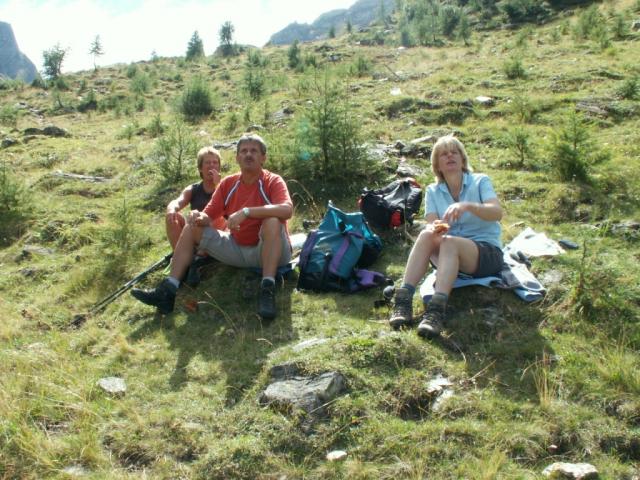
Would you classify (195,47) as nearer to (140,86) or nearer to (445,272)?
(140,86)

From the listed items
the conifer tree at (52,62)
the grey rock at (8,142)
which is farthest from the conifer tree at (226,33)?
the grey rock at (8,142)

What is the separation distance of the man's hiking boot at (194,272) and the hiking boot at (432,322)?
266 centimetres

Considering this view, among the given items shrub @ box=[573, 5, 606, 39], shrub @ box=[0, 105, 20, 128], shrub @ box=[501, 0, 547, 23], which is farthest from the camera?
shrub @ box=[501, 0, 547, 23]

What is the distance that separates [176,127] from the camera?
9.80m

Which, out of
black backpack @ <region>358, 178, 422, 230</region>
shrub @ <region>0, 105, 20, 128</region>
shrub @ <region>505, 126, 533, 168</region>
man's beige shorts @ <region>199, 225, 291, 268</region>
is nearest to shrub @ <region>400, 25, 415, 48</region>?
shrub @ <region>0, 105, 20, 128</region>

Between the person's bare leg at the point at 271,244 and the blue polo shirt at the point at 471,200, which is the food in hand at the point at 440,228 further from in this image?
the person's bare leg at the point at 271,244

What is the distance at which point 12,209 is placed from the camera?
8.58 m

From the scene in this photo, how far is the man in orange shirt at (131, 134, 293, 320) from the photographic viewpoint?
17.0 feet

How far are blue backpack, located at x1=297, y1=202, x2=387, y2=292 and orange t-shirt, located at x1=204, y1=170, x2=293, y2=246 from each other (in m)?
0.43

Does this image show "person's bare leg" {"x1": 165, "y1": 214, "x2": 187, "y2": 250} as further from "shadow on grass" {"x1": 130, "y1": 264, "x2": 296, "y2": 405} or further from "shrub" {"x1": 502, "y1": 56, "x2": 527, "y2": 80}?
"shrub" {"x1": 502, "y1": 56, "x2": 527, "y2": 80}

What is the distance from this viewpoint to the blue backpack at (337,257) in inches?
209

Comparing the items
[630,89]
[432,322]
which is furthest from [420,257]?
[630,89]

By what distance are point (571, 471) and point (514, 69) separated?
1131cm

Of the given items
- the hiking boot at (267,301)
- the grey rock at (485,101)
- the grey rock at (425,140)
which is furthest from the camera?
the grey rock at (485,101)
